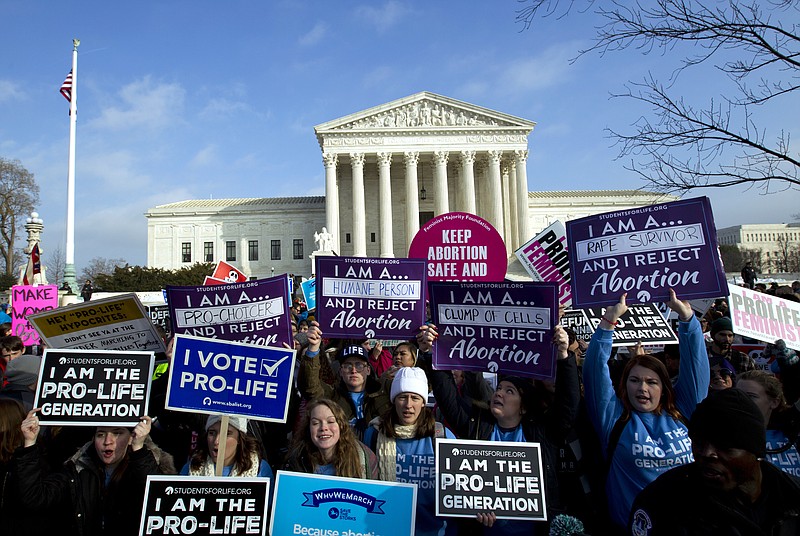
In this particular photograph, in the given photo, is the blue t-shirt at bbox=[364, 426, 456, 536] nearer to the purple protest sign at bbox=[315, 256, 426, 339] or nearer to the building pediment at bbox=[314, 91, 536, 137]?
the purple protest sign at bbox=[315, 256, 426, 339]

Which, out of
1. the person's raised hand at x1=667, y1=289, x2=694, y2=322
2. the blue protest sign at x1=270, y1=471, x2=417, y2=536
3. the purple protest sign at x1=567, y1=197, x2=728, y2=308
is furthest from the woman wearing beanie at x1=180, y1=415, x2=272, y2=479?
the person's raised hand at x1=667, y1=289, x2=694, y2=322

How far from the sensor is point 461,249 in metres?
7.89

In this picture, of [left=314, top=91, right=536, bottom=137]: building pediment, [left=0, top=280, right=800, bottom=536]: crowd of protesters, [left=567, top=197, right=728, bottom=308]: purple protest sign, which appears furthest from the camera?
[left=314, top=91, right=536, bottom=137]: building pediment

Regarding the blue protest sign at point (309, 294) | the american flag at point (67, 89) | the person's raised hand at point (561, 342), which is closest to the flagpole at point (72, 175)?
the american flag at point (67, 89)

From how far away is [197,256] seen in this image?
203 feet

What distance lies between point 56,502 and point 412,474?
88.6 inches

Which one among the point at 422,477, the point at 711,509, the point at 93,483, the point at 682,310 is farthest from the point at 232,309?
the point at 711,509

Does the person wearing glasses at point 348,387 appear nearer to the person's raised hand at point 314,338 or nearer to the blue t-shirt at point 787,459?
the person's raised hand at point 314,338

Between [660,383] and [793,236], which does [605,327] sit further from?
[793,236]

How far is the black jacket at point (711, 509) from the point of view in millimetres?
2117

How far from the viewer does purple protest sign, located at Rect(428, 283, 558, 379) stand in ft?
15.2

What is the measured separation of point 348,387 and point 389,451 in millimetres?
1562

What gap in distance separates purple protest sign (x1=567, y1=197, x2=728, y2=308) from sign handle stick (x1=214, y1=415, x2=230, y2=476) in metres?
3.05

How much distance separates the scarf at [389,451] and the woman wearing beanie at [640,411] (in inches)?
51.3
